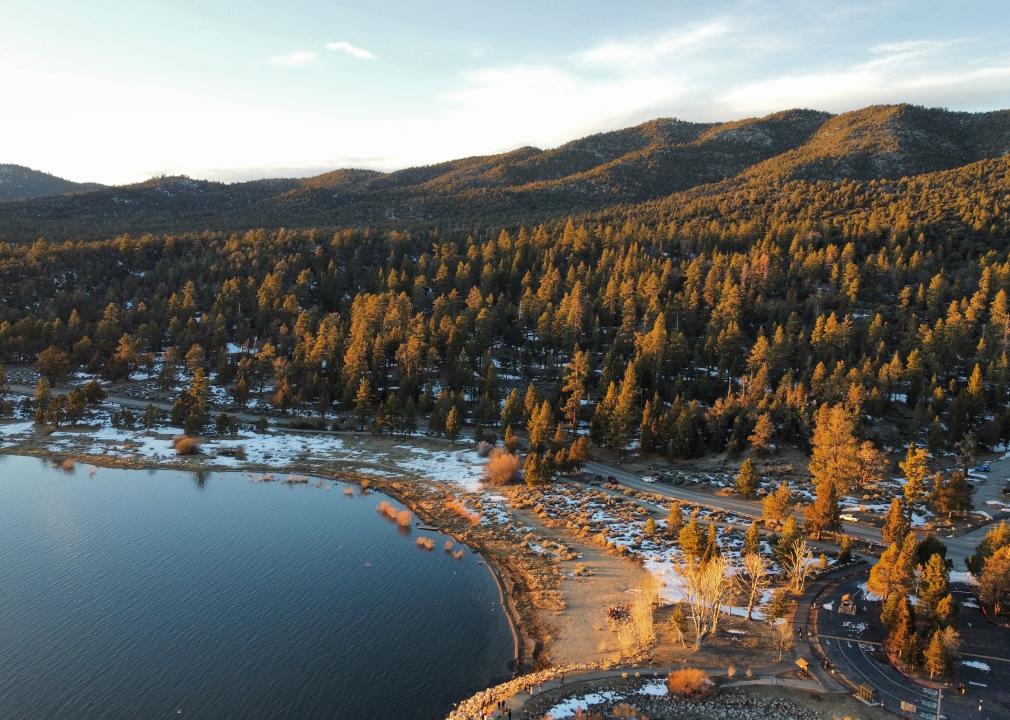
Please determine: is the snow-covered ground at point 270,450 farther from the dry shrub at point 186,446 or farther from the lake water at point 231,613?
the lake water at point 231,613

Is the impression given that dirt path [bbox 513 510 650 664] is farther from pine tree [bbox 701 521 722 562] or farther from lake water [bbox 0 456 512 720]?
pine tree [bbox 701 521 722 562]

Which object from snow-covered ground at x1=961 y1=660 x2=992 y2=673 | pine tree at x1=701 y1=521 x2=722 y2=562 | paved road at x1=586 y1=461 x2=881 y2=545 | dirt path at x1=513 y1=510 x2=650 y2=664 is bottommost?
paved road at x1=586 y1=461 x2=881 y2=545

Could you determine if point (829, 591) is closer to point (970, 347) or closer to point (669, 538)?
point (669, 538)

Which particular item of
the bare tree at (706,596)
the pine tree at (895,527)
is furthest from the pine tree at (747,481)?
the bare tree at (706,596)

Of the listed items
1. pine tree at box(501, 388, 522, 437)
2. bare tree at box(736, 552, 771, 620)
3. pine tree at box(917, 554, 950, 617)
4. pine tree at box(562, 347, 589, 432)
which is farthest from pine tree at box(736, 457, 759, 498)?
pine tree at box(501, 388, 522, 437)

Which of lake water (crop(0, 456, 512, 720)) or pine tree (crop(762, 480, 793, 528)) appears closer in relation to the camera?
lake water (crop(0, 456, 512, 720))

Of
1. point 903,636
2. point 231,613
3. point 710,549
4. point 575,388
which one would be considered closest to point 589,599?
point 710,549

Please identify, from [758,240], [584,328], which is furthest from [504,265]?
[758,240]
